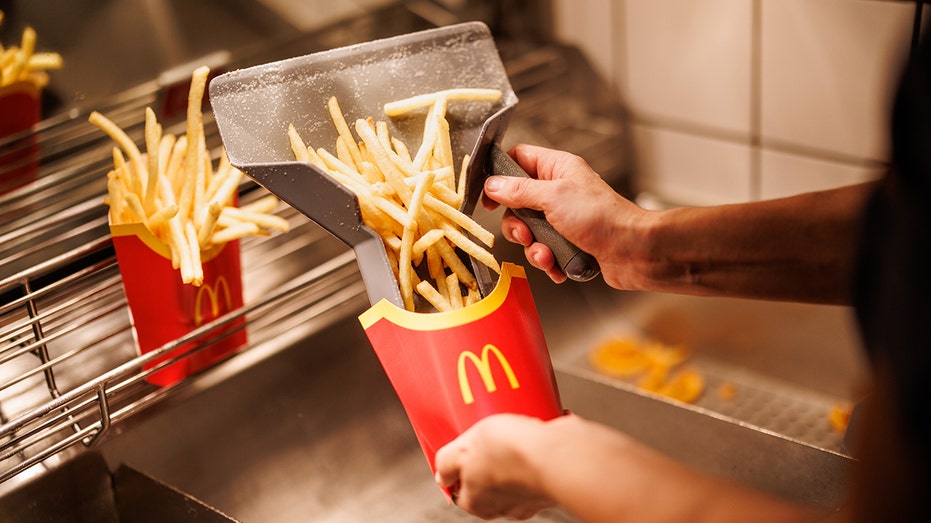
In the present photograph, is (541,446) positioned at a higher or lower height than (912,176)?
lower

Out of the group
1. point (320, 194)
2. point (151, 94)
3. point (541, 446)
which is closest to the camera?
point (541, 446)

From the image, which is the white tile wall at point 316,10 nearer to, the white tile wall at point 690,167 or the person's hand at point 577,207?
the white tile wall at point 690,167

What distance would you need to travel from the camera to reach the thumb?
3.19 ft

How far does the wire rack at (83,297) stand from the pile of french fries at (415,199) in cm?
30

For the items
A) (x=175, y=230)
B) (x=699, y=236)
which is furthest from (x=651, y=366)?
(x=175, y=230)

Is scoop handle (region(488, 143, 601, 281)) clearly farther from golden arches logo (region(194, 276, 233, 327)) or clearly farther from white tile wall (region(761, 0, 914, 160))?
white tile wall (region(761, 0, 914, 160))

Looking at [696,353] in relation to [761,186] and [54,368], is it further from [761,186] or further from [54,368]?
[54,368]

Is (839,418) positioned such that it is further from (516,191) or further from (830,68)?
(516,191)

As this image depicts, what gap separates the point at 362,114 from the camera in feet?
3.35

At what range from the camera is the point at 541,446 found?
28.7 inches

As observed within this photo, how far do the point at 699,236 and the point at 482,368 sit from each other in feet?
1.02

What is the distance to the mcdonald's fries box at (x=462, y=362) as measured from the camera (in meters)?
0.84

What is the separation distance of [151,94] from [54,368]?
0.60m

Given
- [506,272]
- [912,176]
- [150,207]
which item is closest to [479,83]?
[506,272]
